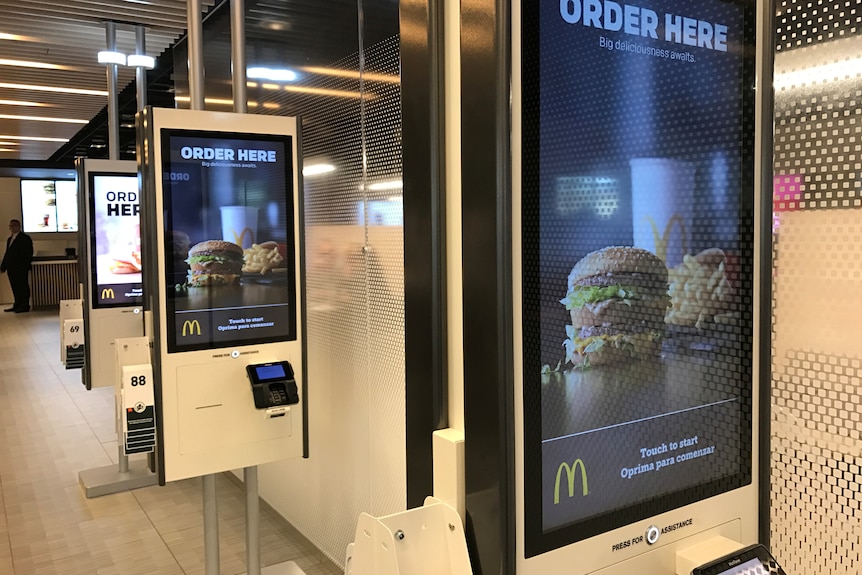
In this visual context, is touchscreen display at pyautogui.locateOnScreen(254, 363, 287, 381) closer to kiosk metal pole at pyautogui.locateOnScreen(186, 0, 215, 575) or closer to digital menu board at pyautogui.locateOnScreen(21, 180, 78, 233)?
kiosk metal pole at pyautogui.locateOnScreen(186, 0, 215, 575)

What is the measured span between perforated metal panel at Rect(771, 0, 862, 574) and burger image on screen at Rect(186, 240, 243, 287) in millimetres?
2105

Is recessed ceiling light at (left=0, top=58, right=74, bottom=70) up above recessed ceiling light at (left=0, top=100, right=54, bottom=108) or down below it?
below

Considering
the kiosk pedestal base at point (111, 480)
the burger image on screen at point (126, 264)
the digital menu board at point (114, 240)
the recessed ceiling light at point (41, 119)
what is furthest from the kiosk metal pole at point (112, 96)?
the recessed ceiling light at point (41, 119)

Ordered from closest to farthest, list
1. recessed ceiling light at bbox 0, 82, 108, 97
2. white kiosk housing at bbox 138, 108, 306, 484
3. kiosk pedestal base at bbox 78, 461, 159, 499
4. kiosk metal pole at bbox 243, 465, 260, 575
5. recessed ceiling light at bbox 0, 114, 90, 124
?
1. white kiosk housing at bbox 138, 108, 306, 484
2. kiosk metal pole at bbox 243, 465, 260, 575
3. kiosk pedestal base at bbox 78, 461, 159, 499
4. recessed ceiling light at bbox 0, 82, 108, 97
5. recessed ceiling light at bbox 0, 114, 90, 124

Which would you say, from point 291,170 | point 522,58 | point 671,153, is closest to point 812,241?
point 671,153

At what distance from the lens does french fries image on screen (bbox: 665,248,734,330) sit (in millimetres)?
1279

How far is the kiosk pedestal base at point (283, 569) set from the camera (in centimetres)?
345

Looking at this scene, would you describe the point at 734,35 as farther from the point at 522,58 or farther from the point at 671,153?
the point at 522,58

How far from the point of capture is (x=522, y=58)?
1040 millimetres

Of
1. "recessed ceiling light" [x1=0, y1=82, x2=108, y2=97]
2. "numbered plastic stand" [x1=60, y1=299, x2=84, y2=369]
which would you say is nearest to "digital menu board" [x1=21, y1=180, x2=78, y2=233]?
"recessed ceiling light" [x1=0, y1=82, x2=108, y2=97]

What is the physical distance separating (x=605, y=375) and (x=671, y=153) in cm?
42

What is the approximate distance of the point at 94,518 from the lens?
14.0ft

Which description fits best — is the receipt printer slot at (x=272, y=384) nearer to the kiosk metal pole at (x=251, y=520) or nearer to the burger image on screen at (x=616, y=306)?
the kiosk metal pole at (x=251, y=520)

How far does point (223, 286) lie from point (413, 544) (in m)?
1.95
